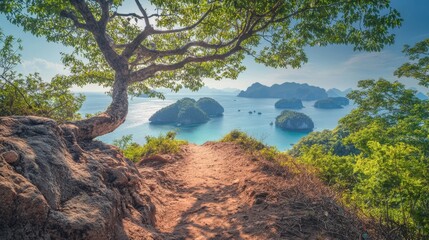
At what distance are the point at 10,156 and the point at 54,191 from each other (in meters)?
0.69

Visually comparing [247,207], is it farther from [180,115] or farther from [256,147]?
[180,115]

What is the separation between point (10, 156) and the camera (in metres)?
2.74

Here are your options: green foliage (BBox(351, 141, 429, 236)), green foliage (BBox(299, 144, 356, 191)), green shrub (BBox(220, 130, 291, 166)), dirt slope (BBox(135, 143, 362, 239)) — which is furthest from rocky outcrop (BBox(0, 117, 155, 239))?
green foliage (BBox(299, 144, 356, 191))

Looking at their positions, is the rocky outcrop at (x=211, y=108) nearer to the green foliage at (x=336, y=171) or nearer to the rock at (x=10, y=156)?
the green foliage at (x=336, y=171)

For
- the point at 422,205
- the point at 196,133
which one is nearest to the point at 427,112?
the point at 422,205

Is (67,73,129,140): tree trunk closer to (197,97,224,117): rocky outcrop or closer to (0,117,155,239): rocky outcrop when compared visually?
(0,117,155,239): rocky outcrop

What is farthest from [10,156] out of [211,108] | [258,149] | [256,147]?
[211,108]

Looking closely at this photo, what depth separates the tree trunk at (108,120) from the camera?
5.74 m

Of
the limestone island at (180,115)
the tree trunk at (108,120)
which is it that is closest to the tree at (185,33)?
the tree trunk at (108,120)

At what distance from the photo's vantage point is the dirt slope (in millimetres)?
4008

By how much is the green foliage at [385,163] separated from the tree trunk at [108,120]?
672 cm

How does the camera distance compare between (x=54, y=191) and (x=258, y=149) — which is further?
(x=258, y=149)

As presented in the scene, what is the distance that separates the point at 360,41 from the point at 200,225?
817cm

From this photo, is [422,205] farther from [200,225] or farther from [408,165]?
[200,225]
